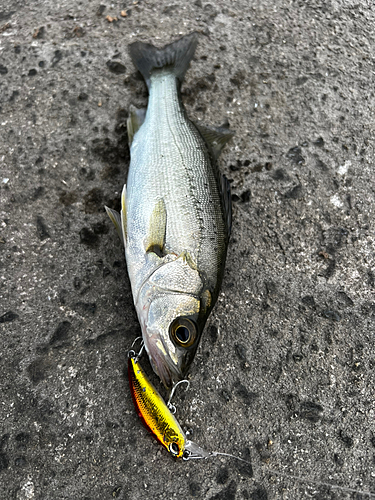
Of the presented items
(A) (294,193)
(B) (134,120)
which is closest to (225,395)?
(A) (294,193)

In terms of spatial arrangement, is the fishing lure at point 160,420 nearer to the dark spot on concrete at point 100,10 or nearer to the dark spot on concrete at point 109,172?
the dark spot on concrete at point 109,172

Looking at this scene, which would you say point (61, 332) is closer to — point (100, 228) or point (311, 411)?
point (100, 228)

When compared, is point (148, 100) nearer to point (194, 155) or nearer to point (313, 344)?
point (194, 155)

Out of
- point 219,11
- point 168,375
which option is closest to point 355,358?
point 168,375

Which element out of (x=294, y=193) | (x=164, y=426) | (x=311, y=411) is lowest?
(x=311, y=411)

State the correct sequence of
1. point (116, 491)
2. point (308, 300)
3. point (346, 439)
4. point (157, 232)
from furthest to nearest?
1. point (308, 300)
2. point (157, 232)
3. point (346, 439)
4. point (116, 491)

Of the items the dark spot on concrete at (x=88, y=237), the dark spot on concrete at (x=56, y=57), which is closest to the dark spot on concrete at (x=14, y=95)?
the dark spot on concrete at (x=56, y=57)
